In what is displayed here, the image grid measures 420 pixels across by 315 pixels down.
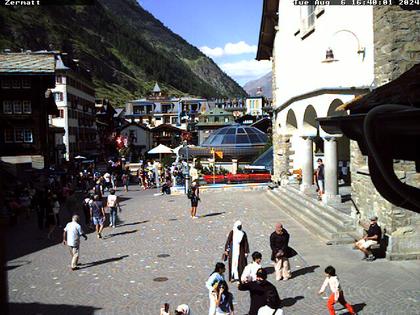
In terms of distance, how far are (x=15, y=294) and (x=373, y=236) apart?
28.6 ft

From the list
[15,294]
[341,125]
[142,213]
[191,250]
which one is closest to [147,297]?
[15,294]

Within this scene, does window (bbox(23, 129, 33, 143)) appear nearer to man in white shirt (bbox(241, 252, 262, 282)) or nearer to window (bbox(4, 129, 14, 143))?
window (bbox(4, 129, 14, 143))

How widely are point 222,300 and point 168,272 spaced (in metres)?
4.30

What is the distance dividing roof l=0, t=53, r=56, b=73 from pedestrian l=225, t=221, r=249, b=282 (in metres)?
31.7

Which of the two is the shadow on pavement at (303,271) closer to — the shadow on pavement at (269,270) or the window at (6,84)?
the shadow on pavement at (269,270)

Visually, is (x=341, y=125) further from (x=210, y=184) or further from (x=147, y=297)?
(x=210, y=184)

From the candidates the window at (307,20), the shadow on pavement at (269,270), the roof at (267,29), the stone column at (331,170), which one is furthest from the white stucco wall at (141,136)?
the shadow on pavement at (269,270)

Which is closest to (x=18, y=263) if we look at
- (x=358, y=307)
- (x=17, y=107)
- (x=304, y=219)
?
(x=358, y=307)

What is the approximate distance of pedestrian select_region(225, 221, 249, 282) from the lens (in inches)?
456

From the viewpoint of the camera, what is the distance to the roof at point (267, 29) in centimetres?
2985

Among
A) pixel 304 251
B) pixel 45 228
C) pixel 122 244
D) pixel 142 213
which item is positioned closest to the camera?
pixel 304 251

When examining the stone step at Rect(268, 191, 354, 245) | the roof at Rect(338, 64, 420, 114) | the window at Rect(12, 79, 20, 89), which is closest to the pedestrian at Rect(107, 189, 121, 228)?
the stone step at Rect(268, 191, 354, 245)

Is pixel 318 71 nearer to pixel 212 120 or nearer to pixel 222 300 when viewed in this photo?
pixel 222 300

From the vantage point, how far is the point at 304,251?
47.9 ft
